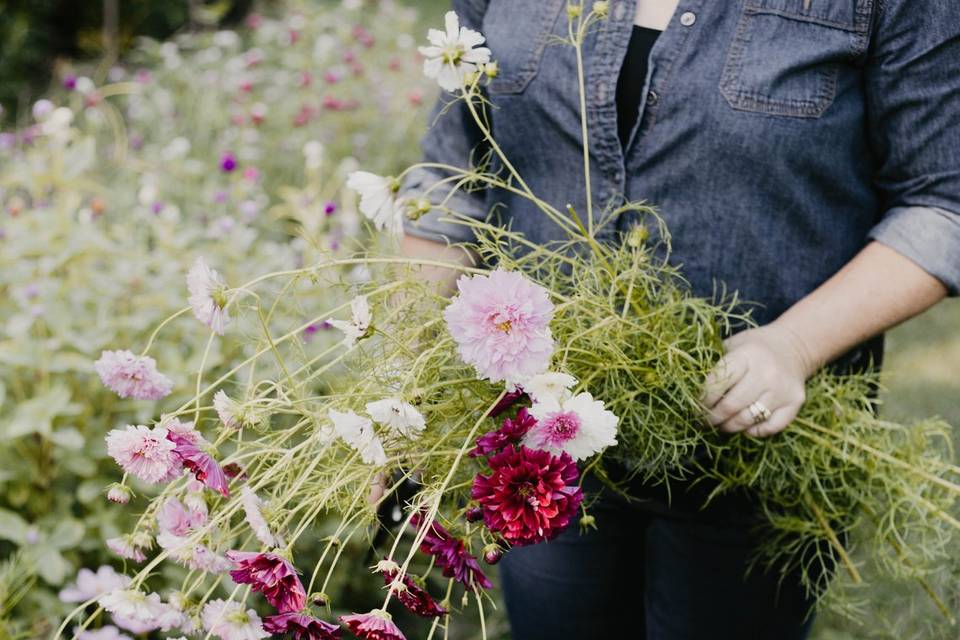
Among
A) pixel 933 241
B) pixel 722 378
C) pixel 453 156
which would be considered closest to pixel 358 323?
pixel 722 378

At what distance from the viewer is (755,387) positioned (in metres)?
1.03

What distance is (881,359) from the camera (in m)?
1.35

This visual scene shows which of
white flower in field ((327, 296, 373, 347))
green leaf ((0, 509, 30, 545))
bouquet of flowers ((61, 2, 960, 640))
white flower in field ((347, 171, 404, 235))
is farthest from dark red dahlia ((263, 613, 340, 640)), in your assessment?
green leaf ((0, 509, 30, 545))

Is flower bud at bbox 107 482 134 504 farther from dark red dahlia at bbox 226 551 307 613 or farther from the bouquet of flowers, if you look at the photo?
dark red dahlia at bbox 226 551 307 613

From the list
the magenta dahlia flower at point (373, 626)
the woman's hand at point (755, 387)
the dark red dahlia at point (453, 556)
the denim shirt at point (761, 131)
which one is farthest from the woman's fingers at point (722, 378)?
the magenta dahlia flower at point (373, 626)

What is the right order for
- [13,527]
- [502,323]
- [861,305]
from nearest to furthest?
[502,323]
[861,305]
[13,527]

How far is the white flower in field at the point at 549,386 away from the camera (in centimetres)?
81

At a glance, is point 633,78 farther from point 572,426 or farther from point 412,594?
point 412,594

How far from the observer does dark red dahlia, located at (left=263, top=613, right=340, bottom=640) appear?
77 centimetres

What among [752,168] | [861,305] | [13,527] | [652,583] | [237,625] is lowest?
Answer: [13,527]

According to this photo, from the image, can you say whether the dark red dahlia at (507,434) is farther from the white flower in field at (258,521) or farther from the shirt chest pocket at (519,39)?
the shirt chest pocket at (519,39)

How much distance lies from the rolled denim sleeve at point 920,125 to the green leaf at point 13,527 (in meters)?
1.59

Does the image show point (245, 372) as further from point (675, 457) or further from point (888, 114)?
point (888, 114)

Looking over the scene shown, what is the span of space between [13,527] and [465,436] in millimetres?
1285
